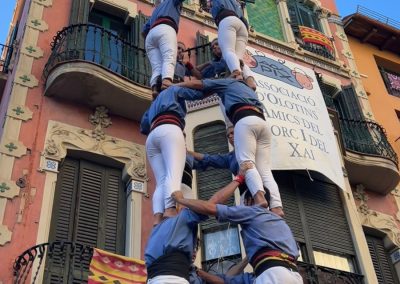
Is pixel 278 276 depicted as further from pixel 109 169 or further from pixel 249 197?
pixel 109 169

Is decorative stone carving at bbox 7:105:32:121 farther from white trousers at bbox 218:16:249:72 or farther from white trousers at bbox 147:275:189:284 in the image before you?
white trousers at bbox 147:275:189:284

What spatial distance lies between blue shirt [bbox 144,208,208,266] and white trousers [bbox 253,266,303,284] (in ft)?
2.32

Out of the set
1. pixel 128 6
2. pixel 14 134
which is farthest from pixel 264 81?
pixel 14 134

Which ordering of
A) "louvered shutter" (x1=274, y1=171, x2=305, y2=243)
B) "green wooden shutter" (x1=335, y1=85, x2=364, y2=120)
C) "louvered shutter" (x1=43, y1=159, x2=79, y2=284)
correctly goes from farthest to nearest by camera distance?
"green wooden shutter" (x1=335, y1=85, x2=364, y2=120)
"louvered shutter" (x1=274, y1=171, x2=305, y2=243)
"louvered shutter" (x1=43, y1=159, x2=79, y2=284)

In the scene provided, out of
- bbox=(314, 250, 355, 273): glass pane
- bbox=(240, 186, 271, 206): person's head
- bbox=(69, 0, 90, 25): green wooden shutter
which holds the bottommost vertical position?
bbox=(240, 186, 271, 206): person's head

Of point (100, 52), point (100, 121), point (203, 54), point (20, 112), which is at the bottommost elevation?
point (20, 112)

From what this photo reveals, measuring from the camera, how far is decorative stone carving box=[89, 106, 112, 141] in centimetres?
1059

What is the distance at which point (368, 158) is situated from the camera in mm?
13109

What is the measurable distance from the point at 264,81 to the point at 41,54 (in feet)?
13.8

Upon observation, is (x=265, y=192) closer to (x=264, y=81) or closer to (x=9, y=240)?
(x=9, y=240)

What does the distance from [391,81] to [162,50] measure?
37.3 feet

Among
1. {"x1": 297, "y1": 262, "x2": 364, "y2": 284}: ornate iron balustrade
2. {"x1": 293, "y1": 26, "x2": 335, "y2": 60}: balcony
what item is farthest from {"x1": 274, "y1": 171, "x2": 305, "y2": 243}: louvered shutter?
{"x1": 293, "y1": 26, "x2": 335, "y2": 60}: balcony

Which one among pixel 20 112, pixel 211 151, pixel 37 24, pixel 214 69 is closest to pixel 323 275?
pixel 211 151

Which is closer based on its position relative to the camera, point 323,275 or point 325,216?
point 323,275
